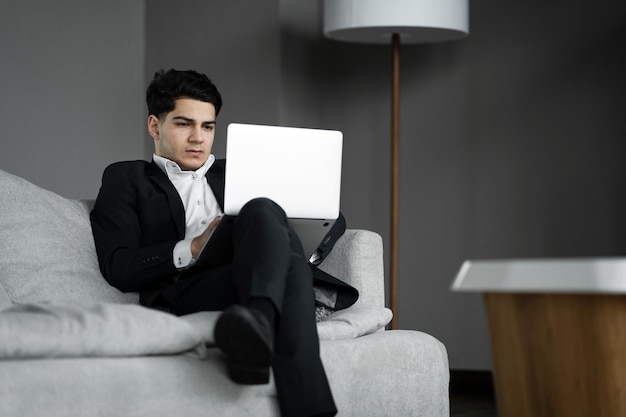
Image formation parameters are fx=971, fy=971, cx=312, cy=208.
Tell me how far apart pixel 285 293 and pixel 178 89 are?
3.02 ft

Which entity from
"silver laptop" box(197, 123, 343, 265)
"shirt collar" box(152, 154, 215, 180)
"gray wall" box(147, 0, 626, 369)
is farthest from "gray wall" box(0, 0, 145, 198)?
"silver laptop" box(197, 123, 343, 265)

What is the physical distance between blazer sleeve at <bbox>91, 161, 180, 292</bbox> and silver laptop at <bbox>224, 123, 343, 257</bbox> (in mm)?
277

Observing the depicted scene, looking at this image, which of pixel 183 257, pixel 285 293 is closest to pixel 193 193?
pixel 183 257

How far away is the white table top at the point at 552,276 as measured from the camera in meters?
1.00

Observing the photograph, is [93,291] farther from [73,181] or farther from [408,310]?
[408,310]

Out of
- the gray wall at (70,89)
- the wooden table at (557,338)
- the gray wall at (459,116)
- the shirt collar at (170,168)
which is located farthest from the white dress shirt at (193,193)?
the wooden table at (557,338)

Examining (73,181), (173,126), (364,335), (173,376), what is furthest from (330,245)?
(73,181)

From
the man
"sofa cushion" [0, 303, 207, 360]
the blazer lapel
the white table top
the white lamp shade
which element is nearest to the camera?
the white table top

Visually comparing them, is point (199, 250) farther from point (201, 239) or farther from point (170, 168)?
point (170, 168)

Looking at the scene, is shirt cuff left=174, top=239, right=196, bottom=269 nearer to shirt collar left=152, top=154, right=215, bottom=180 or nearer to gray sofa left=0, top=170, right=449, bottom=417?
gray sofa left=0, top=170, right=449, bottom=417

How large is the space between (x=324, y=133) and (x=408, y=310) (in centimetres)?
205

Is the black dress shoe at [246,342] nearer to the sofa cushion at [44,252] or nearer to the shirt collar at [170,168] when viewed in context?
the sofa cushion at [44,252]

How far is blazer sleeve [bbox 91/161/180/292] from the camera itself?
8.02ft

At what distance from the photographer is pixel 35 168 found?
158 inches
